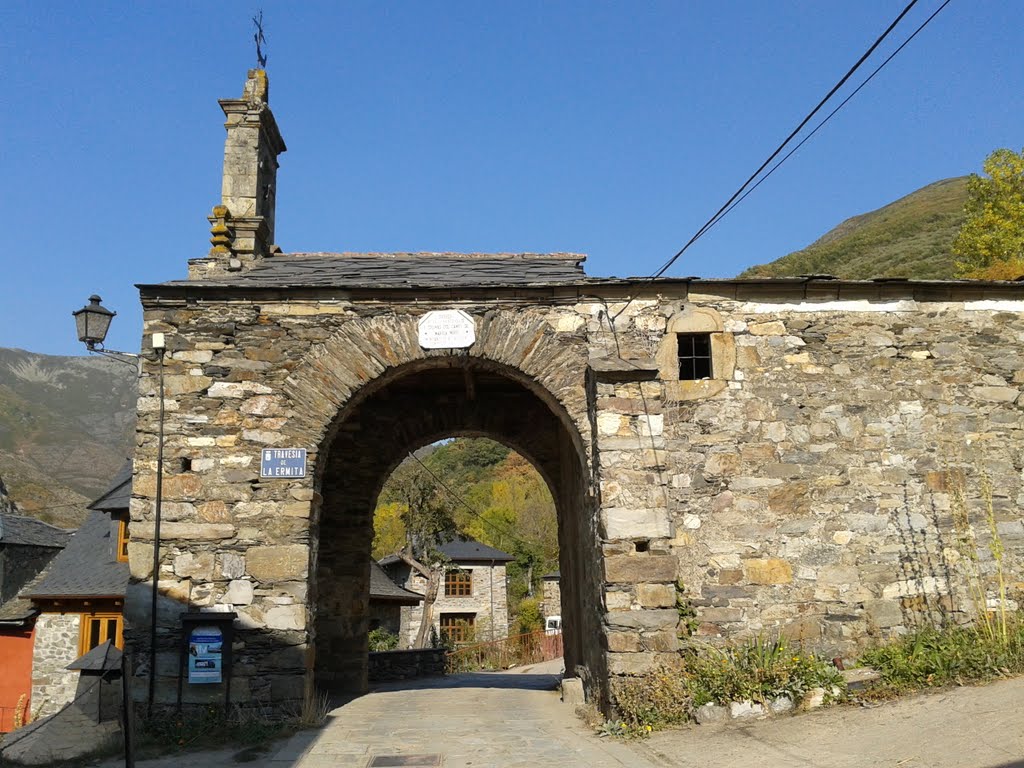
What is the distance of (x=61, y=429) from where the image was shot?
96.4 metres

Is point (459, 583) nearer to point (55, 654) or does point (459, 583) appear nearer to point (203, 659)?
point (55, 654)

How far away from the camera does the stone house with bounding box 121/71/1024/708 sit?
24.7ft

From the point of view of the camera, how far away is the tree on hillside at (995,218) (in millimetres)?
19484

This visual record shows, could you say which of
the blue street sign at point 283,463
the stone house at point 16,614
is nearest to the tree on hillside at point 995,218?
the blue street sign at point 283,463

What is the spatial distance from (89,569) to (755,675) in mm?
15375

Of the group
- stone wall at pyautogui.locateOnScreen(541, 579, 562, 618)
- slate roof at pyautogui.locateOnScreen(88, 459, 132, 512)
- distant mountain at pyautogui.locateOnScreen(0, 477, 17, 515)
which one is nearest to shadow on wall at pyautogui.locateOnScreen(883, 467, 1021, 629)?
slate roof at pyautogui.locateOnScreen(88, 459, 132, 512)

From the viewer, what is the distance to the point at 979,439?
26.4 feet

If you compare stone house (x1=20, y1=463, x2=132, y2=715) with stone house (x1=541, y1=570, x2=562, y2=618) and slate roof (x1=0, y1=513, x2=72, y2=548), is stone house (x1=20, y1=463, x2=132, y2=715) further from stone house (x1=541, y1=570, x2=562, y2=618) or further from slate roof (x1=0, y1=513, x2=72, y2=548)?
stone house (x1=541, y1=570, x2=562, y2=618)

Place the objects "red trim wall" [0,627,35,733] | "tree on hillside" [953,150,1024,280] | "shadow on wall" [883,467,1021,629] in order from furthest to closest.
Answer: "tree on hillside" [953,150,1024,280]
"red trim wall" [0,627,35,733]
"shadow on wall" [883,467,1021,629]

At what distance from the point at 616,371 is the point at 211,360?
12.4 ft

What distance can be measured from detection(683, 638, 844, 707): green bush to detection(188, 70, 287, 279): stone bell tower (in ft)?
22.1

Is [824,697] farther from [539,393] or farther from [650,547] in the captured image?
[539,393]

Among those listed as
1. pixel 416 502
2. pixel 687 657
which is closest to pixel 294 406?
pixel 687 657

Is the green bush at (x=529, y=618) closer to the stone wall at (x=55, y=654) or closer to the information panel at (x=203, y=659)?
the stone wall at (x=55, y=654)
